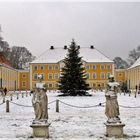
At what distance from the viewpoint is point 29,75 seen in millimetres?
84875

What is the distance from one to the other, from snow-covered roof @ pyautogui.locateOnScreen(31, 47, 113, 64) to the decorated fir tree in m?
44.7

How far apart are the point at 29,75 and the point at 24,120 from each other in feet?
229

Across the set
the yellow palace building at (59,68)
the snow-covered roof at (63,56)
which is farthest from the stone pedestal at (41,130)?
the snow-covered roof at (63,56)

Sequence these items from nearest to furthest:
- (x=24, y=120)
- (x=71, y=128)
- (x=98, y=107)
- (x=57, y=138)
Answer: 1. (x=57, y=138)
2. (x=71, y=128)
3. (x=24, y=120)
4. (x=98, y=107)

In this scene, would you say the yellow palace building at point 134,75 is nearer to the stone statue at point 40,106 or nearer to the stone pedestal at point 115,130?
the stone pedestal at point 115,130

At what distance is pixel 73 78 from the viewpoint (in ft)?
123

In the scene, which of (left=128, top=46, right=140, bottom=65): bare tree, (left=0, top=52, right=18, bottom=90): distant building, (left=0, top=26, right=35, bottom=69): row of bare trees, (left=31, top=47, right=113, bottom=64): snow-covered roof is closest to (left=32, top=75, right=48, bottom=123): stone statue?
(left=0, top=52, right=18, bottom=90): distant building

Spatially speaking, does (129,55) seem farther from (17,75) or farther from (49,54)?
(17,75)

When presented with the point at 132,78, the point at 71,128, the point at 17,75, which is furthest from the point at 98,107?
the point at 17,75

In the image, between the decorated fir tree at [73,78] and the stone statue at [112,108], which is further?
the decorated fir tree at [73,78]

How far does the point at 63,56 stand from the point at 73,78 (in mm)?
46930

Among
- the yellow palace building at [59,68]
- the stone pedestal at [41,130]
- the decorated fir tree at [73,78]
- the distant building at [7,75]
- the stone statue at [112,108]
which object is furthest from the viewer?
the yellow palace building at [59,68]

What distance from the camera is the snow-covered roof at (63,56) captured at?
8326 cm

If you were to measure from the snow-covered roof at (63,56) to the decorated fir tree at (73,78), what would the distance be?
44.7 meters
